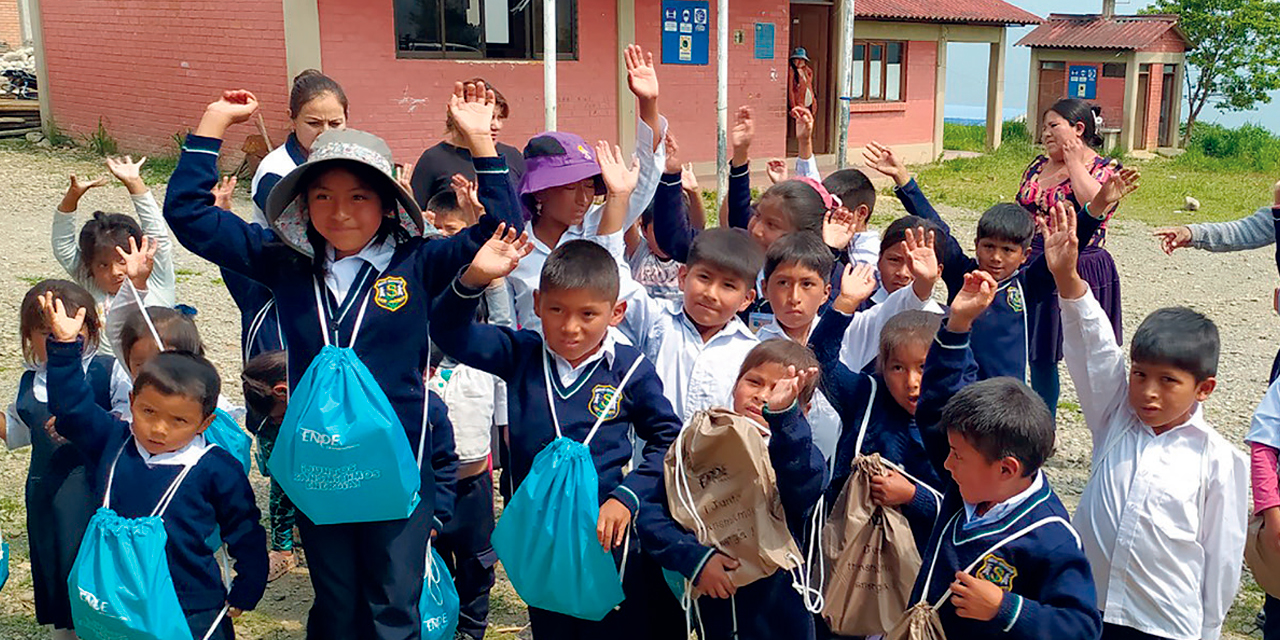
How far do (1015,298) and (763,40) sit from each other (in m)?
12.2

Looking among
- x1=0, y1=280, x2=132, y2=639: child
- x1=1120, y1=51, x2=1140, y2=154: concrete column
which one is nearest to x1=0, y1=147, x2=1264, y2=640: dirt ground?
x1=0, y1=280, x2=132, y2=639: child

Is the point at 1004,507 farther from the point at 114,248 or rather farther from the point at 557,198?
the point at 114,248

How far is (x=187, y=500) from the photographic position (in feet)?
9.25

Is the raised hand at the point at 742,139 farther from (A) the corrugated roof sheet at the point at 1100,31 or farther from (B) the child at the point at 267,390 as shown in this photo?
A: (A) the corrugated roof sheet at the point at 1100,31

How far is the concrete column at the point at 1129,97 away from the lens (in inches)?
930

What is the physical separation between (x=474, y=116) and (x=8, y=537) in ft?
9.44

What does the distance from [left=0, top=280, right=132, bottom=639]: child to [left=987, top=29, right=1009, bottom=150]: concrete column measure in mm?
21197

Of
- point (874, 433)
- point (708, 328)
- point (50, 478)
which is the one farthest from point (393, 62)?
point (874, 433)

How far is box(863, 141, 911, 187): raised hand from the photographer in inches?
175

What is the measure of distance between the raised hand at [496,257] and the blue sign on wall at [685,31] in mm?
12190

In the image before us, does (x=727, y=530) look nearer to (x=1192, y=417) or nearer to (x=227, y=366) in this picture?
(x=1192, y=417)

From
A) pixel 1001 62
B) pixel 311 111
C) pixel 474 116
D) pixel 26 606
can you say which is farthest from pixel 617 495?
pixel 1001 62

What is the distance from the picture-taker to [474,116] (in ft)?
9.28

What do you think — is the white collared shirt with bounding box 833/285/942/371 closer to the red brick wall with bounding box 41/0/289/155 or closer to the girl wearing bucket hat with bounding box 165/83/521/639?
the girl wearing bucket hat with bounding box 165/83/521/639
